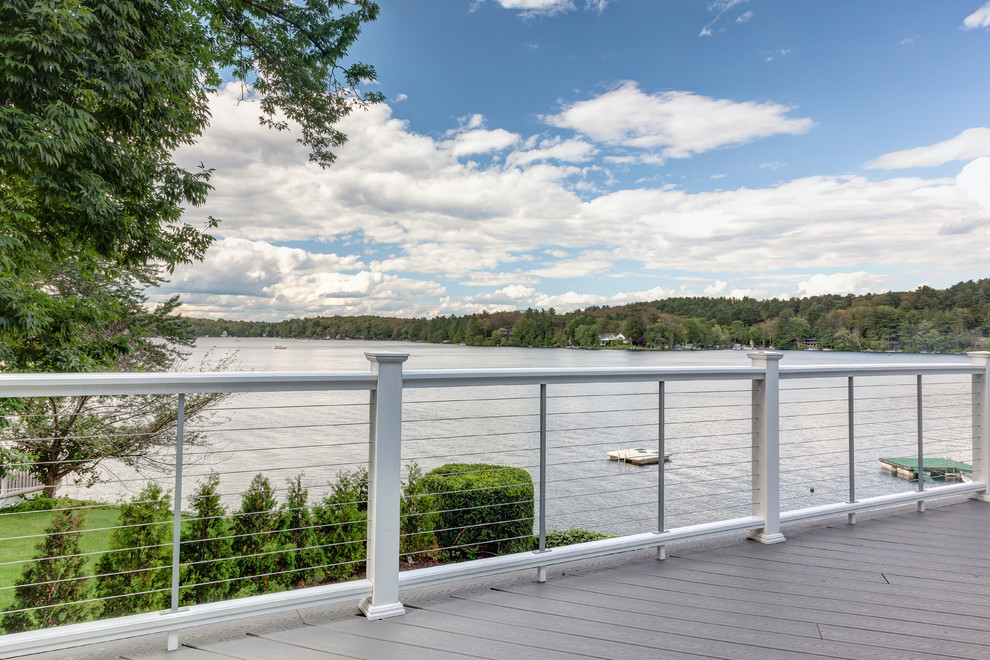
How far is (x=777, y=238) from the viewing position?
111 feet

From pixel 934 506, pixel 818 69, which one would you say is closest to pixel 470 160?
pixel 818 69

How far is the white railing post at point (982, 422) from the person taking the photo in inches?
143

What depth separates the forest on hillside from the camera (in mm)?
19828

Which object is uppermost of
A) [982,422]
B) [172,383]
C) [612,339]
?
[612,339]

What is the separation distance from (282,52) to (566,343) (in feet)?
88.3

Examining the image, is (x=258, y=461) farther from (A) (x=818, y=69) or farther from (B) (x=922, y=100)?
(B) (x=922, y=100)

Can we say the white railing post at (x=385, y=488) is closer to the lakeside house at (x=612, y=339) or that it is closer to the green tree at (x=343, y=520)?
the green tree at (x=343, y=520)

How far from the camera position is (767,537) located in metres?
2.82

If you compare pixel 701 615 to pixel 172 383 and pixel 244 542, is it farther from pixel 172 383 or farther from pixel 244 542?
pixel 244 542

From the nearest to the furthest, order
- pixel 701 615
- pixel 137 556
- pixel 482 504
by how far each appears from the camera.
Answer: pixel 701 615
pixel 137 556
pixel 482 504

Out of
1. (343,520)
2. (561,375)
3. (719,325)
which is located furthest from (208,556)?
(719,325)

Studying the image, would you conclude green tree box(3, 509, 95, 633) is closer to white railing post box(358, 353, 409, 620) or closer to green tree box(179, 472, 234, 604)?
green tree box(179, 472, 234, 604)

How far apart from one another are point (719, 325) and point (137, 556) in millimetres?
31507

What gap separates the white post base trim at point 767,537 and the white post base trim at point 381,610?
6.48 ft
